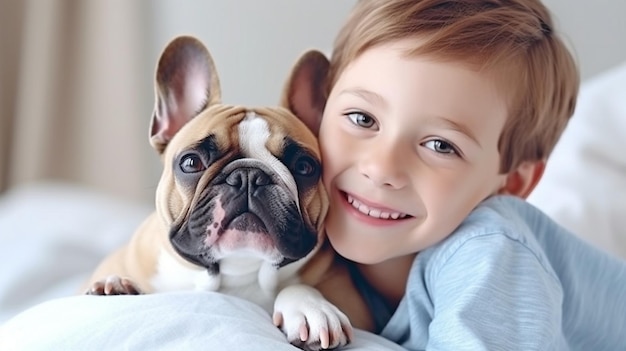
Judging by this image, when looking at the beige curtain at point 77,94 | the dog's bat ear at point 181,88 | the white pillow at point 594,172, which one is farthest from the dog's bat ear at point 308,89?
the beige curtain at point 77,94

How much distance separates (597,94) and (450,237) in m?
0.83

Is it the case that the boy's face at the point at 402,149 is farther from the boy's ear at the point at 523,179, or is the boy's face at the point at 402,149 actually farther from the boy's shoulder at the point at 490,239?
the boy's ear at the point at 523,179

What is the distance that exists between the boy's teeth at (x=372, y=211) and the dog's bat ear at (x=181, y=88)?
0.21m

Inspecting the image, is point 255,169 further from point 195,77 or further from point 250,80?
point 250,80

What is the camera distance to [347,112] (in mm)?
1021

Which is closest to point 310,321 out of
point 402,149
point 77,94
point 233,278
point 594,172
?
point 233,278

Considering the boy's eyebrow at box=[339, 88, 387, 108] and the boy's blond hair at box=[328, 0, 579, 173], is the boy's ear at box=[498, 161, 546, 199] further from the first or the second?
the boy's eyebrow at box=[339, 88, 387, 108]

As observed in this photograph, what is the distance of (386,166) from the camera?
97cm

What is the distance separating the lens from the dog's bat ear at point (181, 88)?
100 cm

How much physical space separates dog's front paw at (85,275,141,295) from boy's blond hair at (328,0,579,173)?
37 cm

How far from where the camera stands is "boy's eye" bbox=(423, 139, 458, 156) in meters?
1.00

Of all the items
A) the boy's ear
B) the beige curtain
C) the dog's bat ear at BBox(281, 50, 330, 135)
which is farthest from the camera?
the beige curtain

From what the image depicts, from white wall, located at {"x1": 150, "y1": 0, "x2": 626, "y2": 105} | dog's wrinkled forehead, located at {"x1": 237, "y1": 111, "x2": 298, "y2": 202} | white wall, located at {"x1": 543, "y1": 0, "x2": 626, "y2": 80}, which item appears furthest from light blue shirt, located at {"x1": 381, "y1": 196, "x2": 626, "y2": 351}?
white wall, located at {"x1": 150, "y1": 0, "x2": 626, "y2": 105}

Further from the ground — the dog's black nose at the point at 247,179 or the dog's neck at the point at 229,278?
the dog's black nose at the point at 247,179
